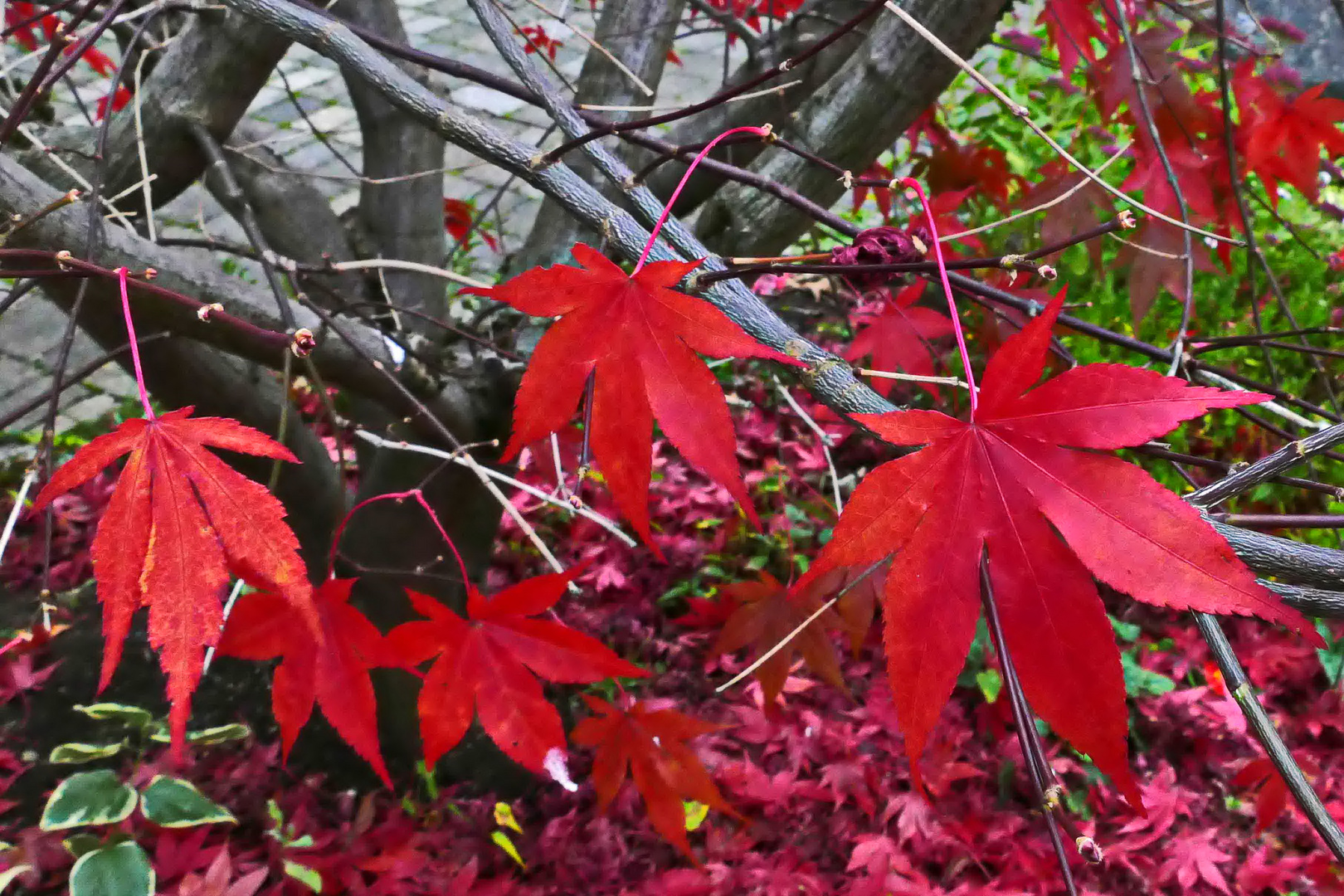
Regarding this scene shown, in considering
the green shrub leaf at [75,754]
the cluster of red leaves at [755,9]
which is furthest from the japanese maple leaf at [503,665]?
the cluster of red leaves at [755,9]

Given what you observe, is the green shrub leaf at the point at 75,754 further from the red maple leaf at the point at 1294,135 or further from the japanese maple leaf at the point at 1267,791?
the red maple leaf at the point at 1294,135

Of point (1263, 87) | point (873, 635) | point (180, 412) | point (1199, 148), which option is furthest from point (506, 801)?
point (1263, 87)

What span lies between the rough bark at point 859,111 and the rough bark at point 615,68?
273 mm

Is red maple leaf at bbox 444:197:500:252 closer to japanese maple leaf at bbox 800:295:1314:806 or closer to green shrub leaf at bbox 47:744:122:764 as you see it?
green shrub leaf at bbox 47:744:122:764

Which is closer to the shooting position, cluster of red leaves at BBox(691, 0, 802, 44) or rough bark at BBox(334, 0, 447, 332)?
rough bark at BBox(334, 0, 447, 332)

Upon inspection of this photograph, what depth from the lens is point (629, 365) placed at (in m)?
0.57

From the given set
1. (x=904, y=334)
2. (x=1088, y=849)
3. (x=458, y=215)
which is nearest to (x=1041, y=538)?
(x=1088, y=849)

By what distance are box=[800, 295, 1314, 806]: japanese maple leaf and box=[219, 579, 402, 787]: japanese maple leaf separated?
1.71 feet

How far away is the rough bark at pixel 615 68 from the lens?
1324mm

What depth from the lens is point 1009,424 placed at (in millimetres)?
488

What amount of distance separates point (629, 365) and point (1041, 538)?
0.90 feet

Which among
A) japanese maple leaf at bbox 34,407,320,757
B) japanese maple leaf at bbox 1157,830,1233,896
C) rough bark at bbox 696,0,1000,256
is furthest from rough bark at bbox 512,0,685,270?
japanese maple leaf at bbox 1157,830,1233,896

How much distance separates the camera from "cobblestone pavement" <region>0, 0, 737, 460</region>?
9.42 feet

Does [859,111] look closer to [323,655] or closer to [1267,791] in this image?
[323,655]
